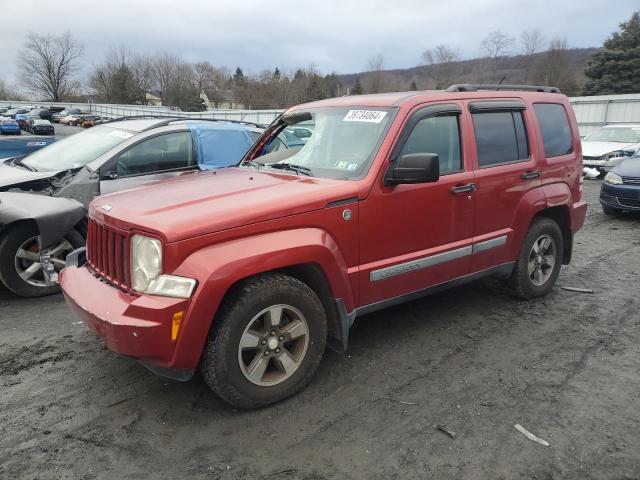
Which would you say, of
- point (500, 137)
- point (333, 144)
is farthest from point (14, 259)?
point (500, 137)

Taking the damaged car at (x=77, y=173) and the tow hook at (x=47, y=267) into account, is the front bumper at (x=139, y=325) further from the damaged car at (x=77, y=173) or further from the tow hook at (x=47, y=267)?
the tow hook at (x=47, y=267)

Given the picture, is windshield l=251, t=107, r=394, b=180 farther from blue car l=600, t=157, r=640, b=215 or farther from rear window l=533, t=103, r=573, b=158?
blue car l=600, t=157, r=640, b=215

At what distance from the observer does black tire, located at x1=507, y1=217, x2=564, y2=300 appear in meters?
4.81

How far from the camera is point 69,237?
16.8 ft

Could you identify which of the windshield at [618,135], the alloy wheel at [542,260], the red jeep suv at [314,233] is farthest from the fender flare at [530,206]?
the windshield at [618,135]

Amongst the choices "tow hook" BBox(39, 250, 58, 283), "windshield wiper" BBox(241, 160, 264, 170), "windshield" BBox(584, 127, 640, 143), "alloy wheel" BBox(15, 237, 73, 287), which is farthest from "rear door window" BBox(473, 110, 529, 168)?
"windshield" BBox(584, 127, 640, 143)

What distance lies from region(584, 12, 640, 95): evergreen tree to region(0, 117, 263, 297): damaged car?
38.9 m

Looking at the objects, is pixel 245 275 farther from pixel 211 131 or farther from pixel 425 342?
pixel 211 131

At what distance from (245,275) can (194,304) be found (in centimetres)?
33

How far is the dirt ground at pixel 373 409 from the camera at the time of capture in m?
2.70

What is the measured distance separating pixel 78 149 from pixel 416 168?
4.74 meters

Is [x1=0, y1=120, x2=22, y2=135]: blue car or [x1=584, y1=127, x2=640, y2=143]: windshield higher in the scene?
[x1=584, y1=127, x2=640, y2=143]: windshield

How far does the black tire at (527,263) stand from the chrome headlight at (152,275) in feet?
10.9

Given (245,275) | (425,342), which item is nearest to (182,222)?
(245,275)
